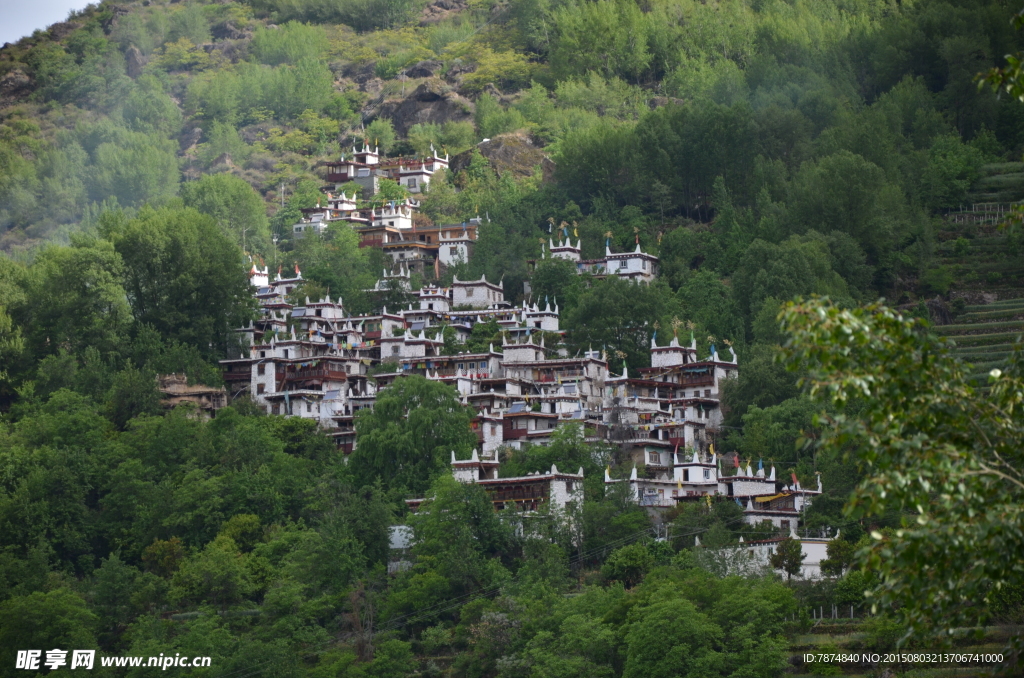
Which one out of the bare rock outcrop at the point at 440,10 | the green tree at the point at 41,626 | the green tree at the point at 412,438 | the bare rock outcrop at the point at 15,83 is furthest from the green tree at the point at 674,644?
the bare rock outcrop at the point at 15,83

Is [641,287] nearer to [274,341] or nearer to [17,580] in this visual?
[274,341]

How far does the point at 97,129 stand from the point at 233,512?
8290 centimetres

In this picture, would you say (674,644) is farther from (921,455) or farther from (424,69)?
(424,69)

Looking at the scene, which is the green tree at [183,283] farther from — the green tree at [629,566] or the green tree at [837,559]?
the green tree at [837,559]

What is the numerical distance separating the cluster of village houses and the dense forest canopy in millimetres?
1313

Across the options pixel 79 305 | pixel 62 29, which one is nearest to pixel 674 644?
pixel 79 305

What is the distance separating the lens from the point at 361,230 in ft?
314

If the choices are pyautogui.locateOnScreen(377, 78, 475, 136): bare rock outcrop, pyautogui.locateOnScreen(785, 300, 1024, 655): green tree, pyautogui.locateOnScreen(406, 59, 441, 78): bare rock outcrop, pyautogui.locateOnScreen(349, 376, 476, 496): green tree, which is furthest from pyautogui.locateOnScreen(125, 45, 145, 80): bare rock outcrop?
pyautogui.locateOnScreen(785, 300, 1024, 655): green tree

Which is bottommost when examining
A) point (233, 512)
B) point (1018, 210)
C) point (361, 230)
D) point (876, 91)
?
point (233, 512)

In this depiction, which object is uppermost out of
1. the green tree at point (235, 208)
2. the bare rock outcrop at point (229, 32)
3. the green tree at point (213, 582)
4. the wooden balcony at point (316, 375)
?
the bare rock outcrop at point (229, 32)

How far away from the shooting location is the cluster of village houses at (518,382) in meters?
59.6

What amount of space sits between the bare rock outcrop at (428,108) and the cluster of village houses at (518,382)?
3561 centimetres

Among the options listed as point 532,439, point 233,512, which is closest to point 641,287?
point 532,439

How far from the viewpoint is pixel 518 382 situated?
6931 cm
